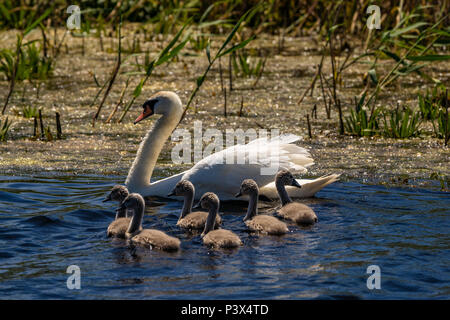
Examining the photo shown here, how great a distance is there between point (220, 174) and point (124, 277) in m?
1.93

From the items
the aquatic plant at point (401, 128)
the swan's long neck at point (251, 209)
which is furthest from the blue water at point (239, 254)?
the aquatic plant at point (401, 128)

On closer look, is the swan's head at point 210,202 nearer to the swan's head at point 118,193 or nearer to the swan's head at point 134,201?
the swan's head at point 134,201

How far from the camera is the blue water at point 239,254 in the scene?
4.18m

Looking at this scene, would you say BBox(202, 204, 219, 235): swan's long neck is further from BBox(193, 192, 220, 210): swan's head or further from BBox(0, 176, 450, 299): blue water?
BBox(0, 176, 450, 299): blue water

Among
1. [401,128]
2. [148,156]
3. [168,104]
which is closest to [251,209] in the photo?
[148,156]

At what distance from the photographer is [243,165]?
20.4ft

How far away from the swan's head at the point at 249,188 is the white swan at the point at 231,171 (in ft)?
1.06

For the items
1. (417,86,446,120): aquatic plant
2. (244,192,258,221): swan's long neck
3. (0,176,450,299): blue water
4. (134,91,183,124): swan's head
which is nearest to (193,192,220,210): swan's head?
(0,176,450,299): blue water

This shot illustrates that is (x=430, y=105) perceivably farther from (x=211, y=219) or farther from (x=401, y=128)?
(x=211, y=219)

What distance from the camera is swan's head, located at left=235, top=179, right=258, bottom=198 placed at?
5.78m

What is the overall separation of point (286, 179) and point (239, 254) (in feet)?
4.27

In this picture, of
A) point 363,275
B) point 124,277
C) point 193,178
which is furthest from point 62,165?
point 363,275

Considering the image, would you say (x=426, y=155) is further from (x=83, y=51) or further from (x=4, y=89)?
(x=83, y=51)

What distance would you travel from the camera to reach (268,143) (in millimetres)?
6406
